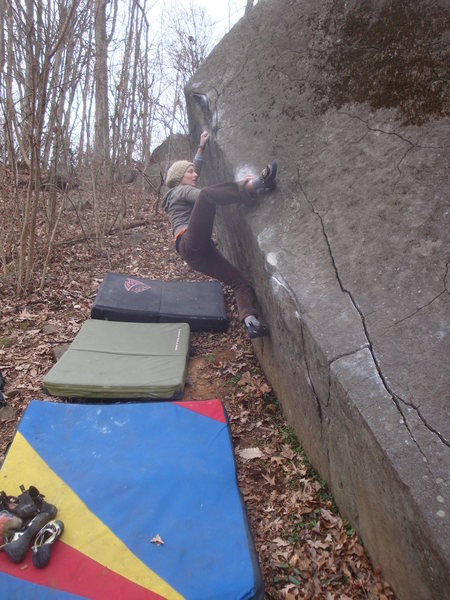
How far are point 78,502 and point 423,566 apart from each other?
1.88 metres

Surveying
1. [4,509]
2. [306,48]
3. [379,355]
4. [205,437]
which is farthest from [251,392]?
[306,48]

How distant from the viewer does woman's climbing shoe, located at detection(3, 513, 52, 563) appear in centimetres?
221

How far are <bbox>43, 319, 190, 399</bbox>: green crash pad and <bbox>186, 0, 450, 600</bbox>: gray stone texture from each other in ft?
2.88

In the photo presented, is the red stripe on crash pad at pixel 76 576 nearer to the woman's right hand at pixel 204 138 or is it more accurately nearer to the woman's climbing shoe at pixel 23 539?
the woman's climbing shoe at pixel 23 539

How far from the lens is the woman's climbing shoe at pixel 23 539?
221 centimetres

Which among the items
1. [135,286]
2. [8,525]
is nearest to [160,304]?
[135,286]

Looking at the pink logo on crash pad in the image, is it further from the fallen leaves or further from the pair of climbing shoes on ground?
the pair of climbing shoes on ground

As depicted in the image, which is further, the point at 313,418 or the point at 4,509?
the point at 313,418

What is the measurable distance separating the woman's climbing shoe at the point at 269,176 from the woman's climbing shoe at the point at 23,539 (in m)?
2.99

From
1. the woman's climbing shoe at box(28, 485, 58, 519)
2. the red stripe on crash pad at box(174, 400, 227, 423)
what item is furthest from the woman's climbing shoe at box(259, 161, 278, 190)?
the woman's climbing shoe at box(28, 485, 58, 519)

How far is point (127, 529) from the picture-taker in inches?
92.8

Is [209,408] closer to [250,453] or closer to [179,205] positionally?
Result: [250,453]

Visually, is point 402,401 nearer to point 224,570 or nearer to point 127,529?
point 224,570

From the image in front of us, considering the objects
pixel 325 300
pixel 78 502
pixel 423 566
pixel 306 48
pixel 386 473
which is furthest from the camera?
pixel 306 48
